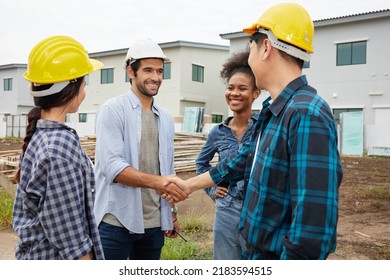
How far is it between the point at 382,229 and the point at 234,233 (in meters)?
4.61

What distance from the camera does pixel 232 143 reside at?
10.2ft

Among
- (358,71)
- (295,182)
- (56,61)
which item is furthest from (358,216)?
(358,71)

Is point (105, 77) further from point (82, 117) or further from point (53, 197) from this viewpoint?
point (53, 197)

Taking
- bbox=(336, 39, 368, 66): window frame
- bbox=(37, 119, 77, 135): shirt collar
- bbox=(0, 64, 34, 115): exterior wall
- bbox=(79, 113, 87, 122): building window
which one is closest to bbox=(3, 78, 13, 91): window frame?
bbox=(0, 64, 34, 115): exterior wall

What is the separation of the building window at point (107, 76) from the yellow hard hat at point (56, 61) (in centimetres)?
2400

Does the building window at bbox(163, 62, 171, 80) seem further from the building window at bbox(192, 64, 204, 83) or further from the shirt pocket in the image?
the shirt pocket

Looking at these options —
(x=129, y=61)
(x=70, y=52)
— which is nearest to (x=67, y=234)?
(x=70, y=52)

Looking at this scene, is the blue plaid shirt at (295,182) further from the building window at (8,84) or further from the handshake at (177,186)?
the building window at (8,84)

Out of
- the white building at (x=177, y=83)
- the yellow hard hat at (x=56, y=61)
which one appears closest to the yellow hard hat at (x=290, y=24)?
the yellow hard hat at (x=56, y=61)

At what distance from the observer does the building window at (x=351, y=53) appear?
18.4 m

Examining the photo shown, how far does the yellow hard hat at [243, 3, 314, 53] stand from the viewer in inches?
73.2

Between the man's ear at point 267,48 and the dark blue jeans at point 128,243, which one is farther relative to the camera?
the dark blue jeans at point 128,243

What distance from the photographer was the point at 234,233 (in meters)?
2.91
